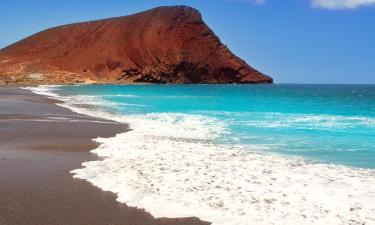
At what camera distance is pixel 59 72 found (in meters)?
110

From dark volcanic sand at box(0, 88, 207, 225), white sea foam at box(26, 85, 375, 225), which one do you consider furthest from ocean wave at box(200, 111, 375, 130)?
dark volcanic sand at box(0, 88, 207, 225)

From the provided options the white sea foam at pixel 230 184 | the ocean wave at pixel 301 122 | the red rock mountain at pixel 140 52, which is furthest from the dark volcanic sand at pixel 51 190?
the red rock mountain at pixel 140 52

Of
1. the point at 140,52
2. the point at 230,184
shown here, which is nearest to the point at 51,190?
the point at 230,184

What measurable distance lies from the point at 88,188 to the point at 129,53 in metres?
124

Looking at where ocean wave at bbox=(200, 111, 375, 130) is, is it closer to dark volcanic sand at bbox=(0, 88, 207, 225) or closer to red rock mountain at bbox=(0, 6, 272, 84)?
dark volcanic sand at bbox=(0, 88, 207, 225)

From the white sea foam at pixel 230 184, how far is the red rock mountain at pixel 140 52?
106 metres

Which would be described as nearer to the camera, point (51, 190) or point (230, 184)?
point (51, 190)

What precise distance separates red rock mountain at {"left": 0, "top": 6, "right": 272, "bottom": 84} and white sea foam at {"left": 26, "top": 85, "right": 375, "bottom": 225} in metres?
106

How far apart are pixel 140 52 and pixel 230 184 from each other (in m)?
124

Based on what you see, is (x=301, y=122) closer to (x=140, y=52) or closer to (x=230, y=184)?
(x=230, y=184)

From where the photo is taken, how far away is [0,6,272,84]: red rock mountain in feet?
408

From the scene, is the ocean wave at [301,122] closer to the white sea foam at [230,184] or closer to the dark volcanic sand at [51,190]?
the white sea foam at [230,184]

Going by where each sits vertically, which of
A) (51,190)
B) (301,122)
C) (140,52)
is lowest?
(301,122)

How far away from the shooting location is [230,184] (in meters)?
8.55
